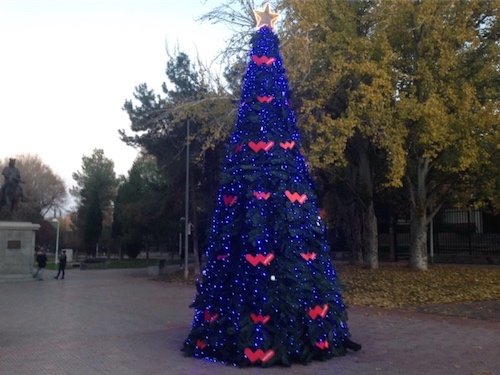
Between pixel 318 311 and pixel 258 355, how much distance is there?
1.22 metres

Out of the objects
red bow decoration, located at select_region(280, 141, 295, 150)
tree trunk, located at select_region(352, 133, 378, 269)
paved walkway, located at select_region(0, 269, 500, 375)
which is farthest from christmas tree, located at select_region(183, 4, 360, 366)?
tree trunk, located at select_region(352, 133, 378, 269)

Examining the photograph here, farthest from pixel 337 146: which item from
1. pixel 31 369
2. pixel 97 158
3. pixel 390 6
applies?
pixel 97 158

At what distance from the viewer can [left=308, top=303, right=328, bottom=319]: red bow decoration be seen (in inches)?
342

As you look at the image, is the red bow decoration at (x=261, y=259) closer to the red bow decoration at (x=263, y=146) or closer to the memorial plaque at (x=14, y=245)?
the red bow decoration at (x=263, y=146)

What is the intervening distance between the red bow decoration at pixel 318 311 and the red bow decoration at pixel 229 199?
219 cm

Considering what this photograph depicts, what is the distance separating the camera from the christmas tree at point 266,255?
8461 mm

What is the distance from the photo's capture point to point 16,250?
91.9 ft

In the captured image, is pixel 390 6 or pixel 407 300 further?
pixel 390 6

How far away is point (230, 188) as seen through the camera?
9273 mm

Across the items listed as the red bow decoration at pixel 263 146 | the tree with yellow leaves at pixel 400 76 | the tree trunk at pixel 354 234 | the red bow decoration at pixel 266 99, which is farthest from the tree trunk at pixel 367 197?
the red bow decoration at pixel 263 146

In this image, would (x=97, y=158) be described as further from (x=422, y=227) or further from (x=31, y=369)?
(x=31, y=369)

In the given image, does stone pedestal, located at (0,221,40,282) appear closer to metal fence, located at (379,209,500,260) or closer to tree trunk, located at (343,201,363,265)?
tree trunk, located at (343,201,363,265)

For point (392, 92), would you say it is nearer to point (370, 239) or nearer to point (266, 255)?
point (370, 239)

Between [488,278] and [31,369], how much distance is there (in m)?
17.5
